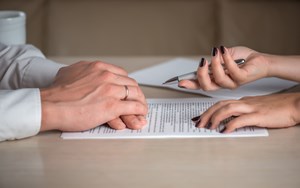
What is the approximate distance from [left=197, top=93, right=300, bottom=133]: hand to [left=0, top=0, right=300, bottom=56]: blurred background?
1539 mm

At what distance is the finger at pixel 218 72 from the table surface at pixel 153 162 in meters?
0.16

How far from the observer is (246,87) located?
48.4 inches

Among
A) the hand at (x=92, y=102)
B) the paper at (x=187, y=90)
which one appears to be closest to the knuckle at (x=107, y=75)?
the hand at (x=92, y=102)

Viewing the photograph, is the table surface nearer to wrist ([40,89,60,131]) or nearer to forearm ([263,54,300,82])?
wrist ([40,89,60,131])

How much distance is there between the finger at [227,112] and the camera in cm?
95

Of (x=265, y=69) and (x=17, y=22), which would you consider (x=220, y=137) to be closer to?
(x=265, y=69)

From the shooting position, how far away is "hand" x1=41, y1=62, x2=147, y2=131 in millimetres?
941

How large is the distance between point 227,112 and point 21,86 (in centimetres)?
53

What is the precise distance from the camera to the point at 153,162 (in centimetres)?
83

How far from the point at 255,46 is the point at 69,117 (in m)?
1.69

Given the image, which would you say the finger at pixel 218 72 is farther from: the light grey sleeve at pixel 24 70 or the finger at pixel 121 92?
the light grey sleeve at pixel 24 70

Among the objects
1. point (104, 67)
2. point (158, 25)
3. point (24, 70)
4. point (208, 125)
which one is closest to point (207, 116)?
point (208, 125)

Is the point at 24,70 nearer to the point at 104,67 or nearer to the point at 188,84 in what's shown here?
the point at 104,67

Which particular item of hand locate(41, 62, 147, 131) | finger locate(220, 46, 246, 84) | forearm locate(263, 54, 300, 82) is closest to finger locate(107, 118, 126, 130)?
hand locate(41, 62, 147, 131)
